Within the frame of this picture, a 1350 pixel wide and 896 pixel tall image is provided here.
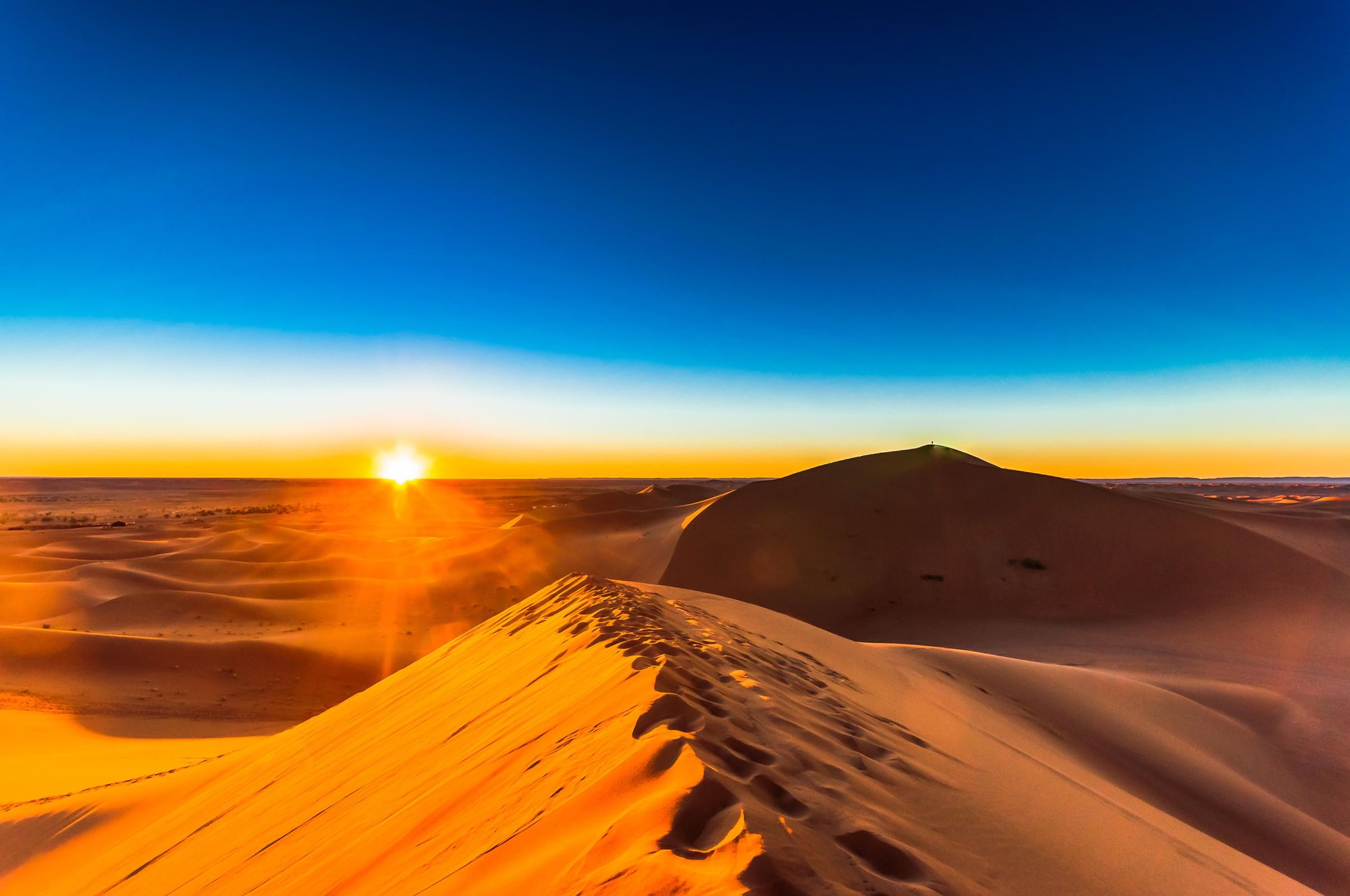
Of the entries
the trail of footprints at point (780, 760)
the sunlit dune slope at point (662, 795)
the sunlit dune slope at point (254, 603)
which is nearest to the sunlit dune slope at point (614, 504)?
the sunlit dune slope at point (254, 603)

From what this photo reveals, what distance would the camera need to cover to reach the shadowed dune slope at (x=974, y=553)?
52.9 feet

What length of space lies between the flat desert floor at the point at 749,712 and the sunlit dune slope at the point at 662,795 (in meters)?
0.02

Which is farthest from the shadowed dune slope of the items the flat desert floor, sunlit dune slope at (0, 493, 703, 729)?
sunlit dune slope at (0, 493, 703, 729)

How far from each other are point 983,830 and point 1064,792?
1783mm

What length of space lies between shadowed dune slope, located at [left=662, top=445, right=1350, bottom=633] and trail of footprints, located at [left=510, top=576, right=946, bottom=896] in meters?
12.6

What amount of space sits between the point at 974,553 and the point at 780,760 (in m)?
17.6

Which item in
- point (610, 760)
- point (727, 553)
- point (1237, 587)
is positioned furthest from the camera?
point (727, 553)

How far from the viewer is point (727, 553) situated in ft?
67.4

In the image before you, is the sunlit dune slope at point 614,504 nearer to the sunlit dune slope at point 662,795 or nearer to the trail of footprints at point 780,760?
the sunlit dune slope at point 662,795

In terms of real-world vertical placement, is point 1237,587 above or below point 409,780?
below

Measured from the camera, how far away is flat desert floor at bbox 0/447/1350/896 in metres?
2.51

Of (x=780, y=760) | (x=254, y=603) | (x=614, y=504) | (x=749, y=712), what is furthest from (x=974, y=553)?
(x=614, y=504)

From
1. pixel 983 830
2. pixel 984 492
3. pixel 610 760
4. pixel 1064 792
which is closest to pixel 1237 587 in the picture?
pixel 984 492

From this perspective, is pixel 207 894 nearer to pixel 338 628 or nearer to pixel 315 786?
pixel 315 786
